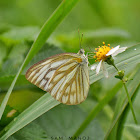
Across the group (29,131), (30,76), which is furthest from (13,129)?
(30,76)

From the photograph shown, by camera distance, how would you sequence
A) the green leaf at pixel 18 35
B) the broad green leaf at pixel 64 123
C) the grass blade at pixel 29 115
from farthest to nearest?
the green leaf at pixel 18 35
the broad green leaf at pixel 64 123
the grass blade at pixel 29 115

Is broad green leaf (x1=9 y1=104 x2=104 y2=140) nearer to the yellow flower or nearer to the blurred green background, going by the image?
the blurred green background

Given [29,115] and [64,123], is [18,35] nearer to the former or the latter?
[64,123]

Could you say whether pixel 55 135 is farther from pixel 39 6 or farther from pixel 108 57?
pixel 39 6

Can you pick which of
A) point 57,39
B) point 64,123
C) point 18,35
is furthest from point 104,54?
point 57,39

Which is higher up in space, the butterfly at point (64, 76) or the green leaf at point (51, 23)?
the green leaf at point (51, 23)

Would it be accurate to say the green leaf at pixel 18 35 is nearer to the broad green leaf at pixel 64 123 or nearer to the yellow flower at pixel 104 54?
the broad green leaf at pixel 64 123

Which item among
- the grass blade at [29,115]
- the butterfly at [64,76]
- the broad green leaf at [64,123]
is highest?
the butterfly at [64,76]

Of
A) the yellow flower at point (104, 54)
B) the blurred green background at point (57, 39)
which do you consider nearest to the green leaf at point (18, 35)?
the blurred green background at point (57, 39)
